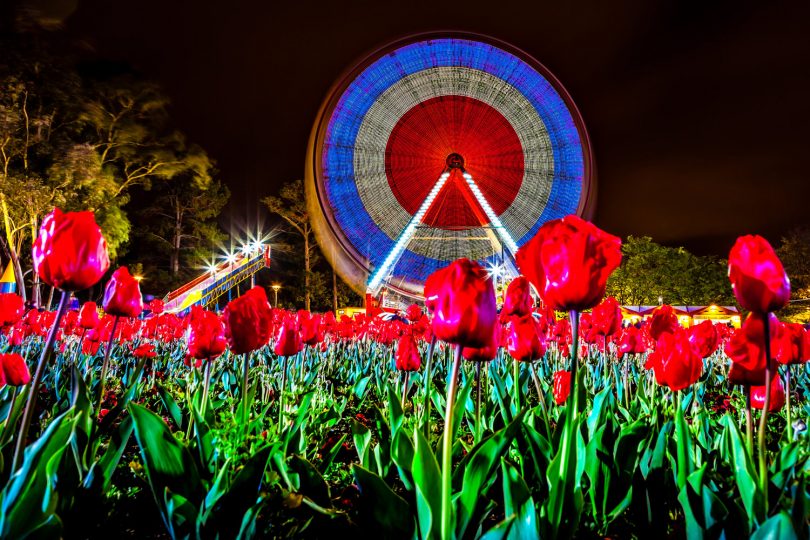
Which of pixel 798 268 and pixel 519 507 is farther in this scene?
pixel 798 268

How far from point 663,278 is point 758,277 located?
3411 cm

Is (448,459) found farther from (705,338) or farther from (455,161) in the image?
(455,161)

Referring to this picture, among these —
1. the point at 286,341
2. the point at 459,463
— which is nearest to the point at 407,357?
the point at 286,341

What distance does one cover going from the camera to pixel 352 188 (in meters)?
22.3

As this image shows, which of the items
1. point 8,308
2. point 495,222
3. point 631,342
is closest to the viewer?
point 631,342

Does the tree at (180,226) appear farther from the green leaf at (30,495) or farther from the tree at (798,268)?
the tree at (798,268)

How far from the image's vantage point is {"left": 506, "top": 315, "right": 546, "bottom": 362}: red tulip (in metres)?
1.82

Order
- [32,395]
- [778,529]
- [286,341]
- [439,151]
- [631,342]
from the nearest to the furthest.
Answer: [778,529], [32,395], [286,341], [631,342], [439,151]

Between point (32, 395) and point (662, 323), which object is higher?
point (662, 323)

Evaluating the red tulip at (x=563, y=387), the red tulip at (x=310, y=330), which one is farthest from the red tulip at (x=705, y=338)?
the red tulip at (x=310, y=330)

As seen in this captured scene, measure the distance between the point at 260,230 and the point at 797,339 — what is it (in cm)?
3519

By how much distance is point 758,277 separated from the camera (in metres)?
1.11

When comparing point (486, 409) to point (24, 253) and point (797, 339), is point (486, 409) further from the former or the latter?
point (24, 253)

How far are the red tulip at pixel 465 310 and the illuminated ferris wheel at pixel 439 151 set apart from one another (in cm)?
1773
